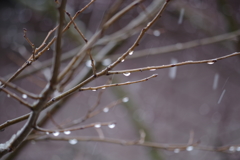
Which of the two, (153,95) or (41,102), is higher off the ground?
(153,95)

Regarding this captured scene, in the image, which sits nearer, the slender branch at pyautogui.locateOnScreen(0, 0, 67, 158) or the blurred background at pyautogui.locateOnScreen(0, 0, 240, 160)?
the slender branch at pyautogui.locateOnScreen(0, 0, 67, 158)

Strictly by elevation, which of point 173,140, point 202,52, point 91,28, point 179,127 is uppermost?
point 202,52

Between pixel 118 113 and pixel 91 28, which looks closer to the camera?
pixel 91 28

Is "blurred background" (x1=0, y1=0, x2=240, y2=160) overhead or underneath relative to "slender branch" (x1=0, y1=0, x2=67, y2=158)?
overhead

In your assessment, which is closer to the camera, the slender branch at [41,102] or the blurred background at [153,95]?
the slender branch at [41,102]

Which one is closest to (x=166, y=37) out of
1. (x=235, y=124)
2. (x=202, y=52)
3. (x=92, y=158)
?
(x=202, y=52)

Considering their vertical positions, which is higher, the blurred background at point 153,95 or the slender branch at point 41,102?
the blurred background at point 153,95

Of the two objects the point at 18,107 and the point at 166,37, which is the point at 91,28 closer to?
the point at 166,37

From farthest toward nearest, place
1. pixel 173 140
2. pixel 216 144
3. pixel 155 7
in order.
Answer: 1. pixel 173 140
2. pixel 216 144
3. pixel 155 7

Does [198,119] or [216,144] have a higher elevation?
[198,119]

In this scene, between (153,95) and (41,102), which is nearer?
(41,102)

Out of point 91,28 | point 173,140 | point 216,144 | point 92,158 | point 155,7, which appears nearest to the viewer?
point 155,7
